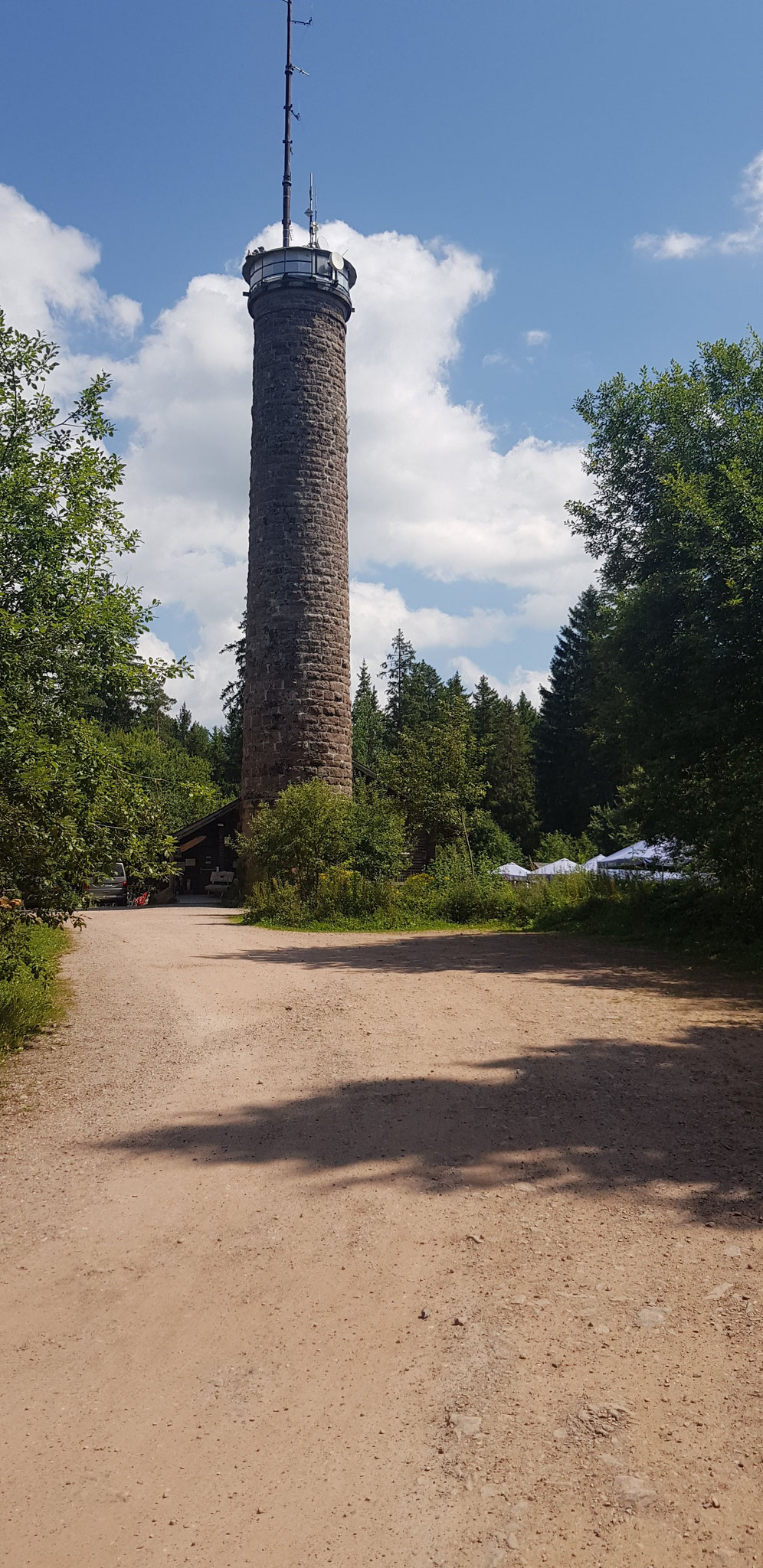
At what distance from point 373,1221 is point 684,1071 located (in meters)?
3.23

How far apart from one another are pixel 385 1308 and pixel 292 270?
30963 mm

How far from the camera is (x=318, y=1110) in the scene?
5.84 m

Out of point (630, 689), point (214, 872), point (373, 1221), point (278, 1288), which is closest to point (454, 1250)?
point (373, 1221)

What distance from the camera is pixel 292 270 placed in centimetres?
2892

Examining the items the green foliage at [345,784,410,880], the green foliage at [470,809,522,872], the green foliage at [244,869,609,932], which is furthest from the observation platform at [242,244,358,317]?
the green foliage at [470,809,522,872]

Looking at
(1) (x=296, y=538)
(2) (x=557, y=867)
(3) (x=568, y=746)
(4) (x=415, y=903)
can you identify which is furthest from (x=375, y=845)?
(3) (x=568, y=746)

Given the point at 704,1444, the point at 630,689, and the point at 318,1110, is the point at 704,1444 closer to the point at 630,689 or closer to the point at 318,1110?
the point at 318,1110

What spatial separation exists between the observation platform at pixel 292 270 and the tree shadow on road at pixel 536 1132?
28.1 metres

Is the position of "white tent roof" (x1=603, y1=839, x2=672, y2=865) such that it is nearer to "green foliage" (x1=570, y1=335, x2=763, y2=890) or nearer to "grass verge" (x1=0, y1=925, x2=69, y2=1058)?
"green foliage" (x1=570, y1=335, x2=763, y2=890)

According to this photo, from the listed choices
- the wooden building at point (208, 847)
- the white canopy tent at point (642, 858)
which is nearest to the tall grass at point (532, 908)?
the white canopy tent at point (642, 858)

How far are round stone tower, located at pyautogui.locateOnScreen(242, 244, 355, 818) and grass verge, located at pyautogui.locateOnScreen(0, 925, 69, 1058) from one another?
18.5 meters

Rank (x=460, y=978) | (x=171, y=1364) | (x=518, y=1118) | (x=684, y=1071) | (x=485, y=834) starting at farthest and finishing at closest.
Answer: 1. (x=485, y=834)
2. (x=460, y=978)
3. (x=684, y=1071)
4. (x=518, y=1118)
5. (x=171, y=1364)

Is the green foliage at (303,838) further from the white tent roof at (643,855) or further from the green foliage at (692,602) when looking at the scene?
the green foliage at (692,602)

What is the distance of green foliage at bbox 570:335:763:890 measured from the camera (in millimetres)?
12555
